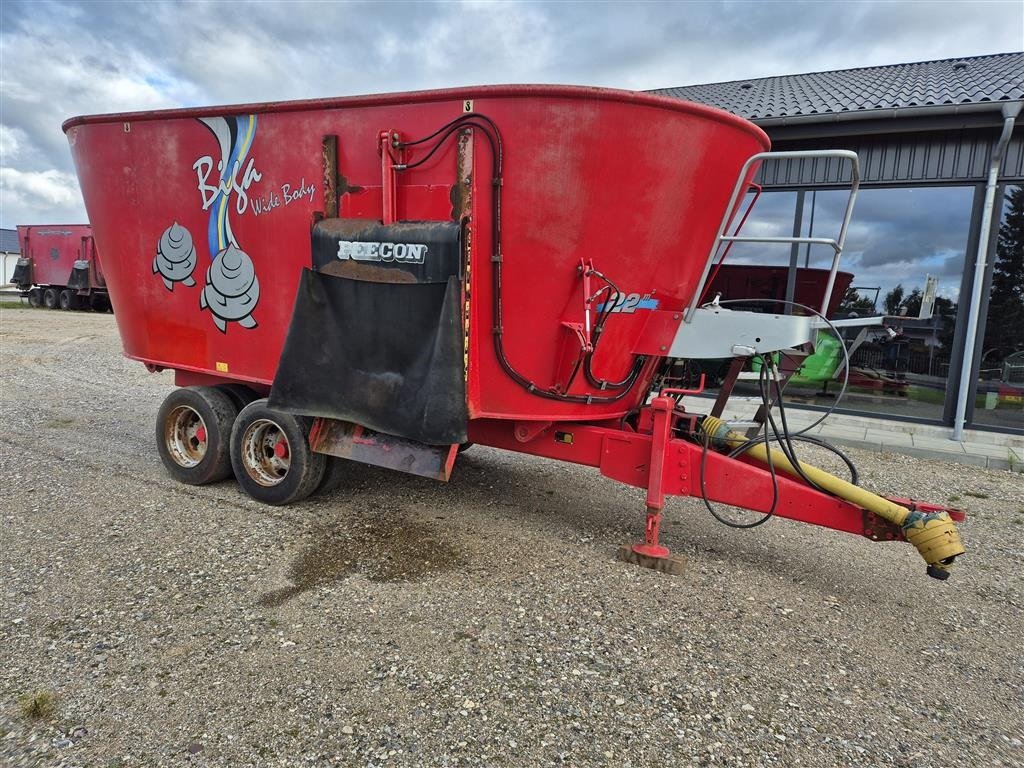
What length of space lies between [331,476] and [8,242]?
58533 millimetres

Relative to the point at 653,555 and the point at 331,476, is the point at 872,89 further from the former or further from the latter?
the point at 331,476

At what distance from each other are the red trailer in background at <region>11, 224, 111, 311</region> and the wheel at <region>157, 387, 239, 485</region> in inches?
861

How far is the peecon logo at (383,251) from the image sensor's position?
145 inches

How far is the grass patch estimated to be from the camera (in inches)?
96.3

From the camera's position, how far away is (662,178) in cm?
357

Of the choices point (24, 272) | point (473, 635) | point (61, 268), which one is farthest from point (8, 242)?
point (473, 635)

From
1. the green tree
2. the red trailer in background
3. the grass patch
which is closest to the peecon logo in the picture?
the grass patch

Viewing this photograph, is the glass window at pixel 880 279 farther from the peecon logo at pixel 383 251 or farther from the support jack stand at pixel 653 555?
the peecon logo at pixel 383 251

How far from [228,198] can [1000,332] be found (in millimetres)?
8347

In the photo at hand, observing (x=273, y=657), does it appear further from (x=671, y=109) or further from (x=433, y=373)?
(x=671, y=109)

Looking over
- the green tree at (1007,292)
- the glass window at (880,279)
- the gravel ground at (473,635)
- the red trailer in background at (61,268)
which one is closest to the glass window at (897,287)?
the glass window at (880,279)

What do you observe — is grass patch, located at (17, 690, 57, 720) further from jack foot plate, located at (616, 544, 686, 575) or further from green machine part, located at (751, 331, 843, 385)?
green machine part, located at (751, 331, 843, 385)

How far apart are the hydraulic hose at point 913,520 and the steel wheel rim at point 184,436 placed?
13.5ft

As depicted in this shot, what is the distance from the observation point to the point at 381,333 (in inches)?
153
